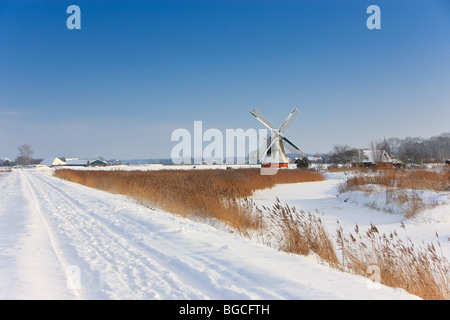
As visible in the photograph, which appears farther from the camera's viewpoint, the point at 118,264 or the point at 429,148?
the point at 429,148

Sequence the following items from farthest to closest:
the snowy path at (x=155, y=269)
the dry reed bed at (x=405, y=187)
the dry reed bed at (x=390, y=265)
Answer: the dry reed bed at (x=405, y=187) < the dry reed bed at (x=390, y=265) < the snowy path at (x=155, y=269)

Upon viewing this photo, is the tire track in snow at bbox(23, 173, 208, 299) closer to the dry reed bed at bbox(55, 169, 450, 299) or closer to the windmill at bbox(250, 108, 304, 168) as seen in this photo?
the dry reed bed at bbox(55, 169, 450, 299)

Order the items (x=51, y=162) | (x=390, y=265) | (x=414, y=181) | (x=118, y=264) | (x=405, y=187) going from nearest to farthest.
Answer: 1. (x=118, y=264)
2. (x=390, y=265)
3. (x=405, y=187)
4. (x=414, y=181)
5. (x=51, y=162)

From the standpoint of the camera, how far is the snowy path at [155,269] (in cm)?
315

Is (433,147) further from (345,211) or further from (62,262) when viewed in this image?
(62,262)

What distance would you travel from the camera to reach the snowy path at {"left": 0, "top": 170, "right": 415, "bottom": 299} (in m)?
3.15

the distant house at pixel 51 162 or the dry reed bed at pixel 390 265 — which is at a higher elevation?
the distant house at pixel 51 162

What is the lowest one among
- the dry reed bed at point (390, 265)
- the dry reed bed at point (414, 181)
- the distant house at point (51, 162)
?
the dry reed bed at point (390, 265)

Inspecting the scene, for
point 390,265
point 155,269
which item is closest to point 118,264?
point 155,269

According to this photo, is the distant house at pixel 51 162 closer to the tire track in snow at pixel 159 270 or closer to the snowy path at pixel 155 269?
the snowy path at pixel 155 269

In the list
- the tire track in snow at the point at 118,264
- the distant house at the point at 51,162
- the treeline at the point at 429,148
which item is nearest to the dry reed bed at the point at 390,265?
the tire track in snow at the point at 118,264

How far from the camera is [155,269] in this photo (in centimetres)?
387

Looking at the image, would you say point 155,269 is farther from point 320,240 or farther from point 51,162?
point 51,162

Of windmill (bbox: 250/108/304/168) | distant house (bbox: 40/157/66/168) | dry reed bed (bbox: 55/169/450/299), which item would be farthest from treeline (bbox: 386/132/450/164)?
distant house (bbox: 40/157/66/168)
